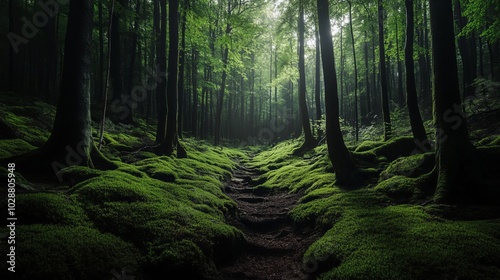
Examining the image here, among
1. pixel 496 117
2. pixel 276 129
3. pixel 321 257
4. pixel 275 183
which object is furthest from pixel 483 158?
pixel 276 129

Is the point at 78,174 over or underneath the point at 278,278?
over

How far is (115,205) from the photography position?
5.47 meters

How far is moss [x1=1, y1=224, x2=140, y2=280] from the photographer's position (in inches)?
128

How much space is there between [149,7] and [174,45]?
19.2 m

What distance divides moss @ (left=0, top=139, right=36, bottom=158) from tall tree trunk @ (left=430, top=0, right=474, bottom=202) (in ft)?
38.6

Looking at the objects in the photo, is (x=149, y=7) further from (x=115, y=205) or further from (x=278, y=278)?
(x=278, y=278)

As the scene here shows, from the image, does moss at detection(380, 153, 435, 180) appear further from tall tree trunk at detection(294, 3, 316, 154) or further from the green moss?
tall tree trunk at detection(294, 3, 316, 154)

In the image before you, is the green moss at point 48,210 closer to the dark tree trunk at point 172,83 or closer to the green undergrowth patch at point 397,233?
the green undergrowth patch at point 397,233

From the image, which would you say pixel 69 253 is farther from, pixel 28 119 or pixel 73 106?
pixel 28 119

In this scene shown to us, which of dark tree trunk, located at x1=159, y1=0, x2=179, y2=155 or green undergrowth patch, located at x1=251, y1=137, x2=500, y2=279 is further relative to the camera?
dark tree trunk, located at x1=159, y1=0, x2=179, y2=155

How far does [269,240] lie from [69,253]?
4.95 metres

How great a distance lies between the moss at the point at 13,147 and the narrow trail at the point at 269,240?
7.04m

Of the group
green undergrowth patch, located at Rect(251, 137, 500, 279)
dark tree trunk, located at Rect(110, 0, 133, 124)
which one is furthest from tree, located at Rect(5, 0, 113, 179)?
dark tree trunk, located at Rect(110, 0, 133, 124)

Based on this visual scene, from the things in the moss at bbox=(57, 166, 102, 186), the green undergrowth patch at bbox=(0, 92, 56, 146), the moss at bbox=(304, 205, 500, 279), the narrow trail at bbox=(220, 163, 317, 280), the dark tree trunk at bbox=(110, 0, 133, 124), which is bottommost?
the narrow trail at bbox=(220, 163, 317, 280)
